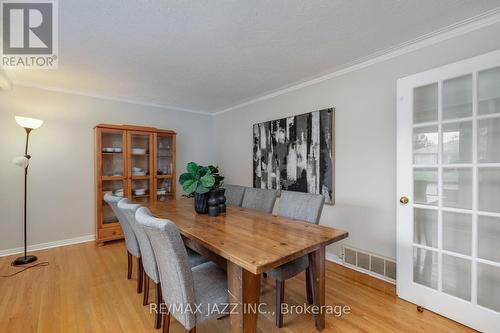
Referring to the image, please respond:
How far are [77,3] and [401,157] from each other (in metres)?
2.67

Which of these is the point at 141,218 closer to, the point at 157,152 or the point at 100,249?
the point at 100,249

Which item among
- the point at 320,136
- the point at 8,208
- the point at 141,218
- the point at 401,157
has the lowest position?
the point at 8,208

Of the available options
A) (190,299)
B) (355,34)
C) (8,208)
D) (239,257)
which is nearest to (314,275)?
(239,257)

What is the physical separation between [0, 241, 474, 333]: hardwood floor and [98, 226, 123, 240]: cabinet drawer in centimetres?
61

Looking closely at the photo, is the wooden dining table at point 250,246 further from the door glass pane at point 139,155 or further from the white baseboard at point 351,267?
the door glass pane at point 139,155

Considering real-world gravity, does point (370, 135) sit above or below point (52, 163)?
above

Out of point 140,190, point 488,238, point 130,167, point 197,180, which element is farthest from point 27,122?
point 488,238

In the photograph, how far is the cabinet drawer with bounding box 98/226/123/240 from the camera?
128 inches

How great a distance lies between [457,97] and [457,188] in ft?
2.25

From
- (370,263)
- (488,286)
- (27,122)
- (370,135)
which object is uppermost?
(27,122)

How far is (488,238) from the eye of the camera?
5.20 ft

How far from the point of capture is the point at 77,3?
59.7 inches

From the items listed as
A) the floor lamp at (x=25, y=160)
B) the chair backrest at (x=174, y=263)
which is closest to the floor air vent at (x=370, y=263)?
the chair backrest at (x=174, y=263)

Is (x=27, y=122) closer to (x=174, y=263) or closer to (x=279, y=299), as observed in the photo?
(x=174, y=263)
